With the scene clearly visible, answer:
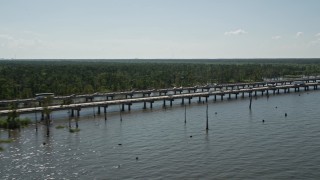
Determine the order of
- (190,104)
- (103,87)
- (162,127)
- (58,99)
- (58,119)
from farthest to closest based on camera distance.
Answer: (103,87), (190,104), (58,99), (58,119), (162,127)

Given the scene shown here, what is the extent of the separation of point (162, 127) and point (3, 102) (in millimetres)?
43783

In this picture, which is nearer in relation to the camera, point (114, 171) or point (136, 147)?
point (114, 171)

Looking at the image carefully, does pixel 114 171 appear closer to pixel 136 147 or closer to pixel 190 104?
pixel 136 147

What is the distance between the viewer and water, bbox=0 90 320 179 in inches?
1983

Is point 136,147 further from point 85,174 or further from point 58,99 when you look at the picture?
point 58,99

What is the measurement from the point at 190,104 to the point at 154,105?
10.5m

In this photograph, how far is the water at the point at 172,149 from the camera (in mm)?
50375

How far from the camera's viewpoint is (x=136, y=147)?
6325cm

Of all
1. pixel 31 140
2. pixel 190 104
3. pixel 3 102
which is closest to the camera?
pixel 31 140

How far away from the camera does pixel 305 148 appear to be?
60594 millimetres

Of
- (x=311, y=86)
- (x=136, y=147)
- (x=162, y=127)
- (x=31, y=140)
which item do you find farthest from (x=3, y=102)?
(x=311, y=86)

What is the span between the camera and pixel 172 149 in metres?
61.7

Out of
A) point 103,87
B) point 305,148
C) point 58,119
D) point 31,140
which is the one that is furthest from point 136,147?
point 103,87

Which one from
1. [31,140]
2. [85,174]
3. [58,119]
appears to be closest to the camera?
[85,174]
